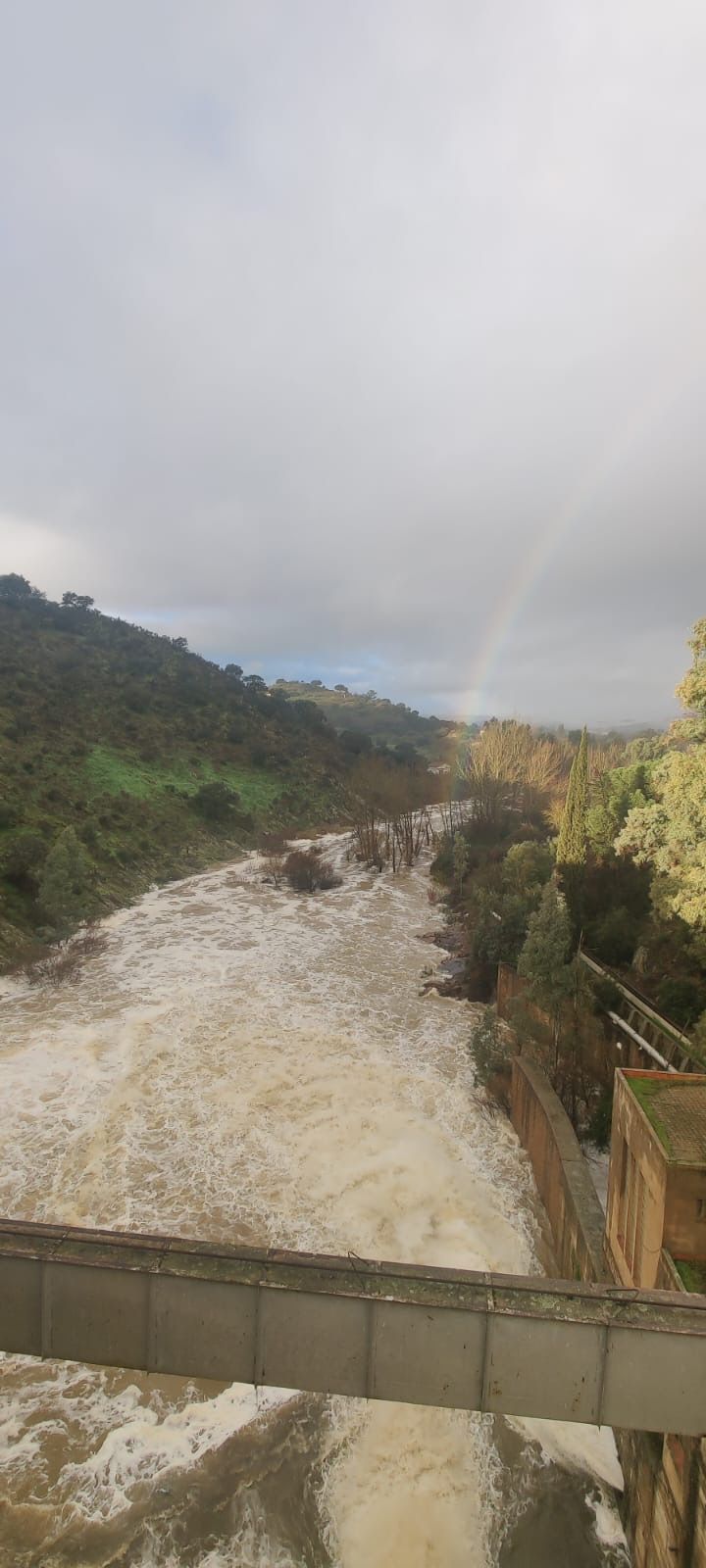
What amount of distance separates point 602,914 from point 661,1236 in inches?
548

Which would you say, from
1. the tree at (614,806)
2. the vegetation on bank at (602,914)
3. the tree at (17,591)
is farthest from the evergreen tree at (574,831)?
the tree at (17,591)

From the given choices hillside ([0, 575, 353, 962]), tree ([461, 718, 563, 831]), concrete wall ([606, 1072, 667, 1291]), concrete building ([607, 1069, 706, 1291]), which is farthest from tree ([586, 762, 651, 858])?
hillside ([0, 575, 353, 962])

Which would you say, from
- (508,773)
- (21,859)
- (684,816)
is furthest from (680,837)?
(508,773)

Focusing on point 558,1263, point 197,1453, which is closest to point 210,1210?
point 197,1453

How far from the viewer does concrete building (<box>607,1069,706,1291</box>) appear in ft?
29.7

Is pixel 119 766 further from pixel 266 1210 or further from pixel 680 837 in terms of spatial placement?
pixel 680 837

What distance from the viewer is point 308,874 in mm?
44312

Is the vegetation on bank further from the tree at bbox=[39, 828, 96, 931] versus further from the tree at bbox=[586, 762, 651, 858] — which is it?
the tree at bbox=[39, 828, 96, 931]

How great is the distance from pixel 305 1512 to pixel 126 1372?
3480mm

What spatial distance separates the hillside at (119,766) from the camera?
102ft

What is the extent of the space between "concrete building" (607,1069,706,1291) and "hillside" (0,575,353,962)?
22.9 m

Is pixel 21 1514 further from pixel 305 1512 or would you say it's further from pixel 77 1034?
pixel 77 1034

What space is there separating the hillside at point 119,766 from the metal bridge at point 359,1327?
21316 millimetres

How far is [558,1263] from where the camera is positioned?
516 inches
